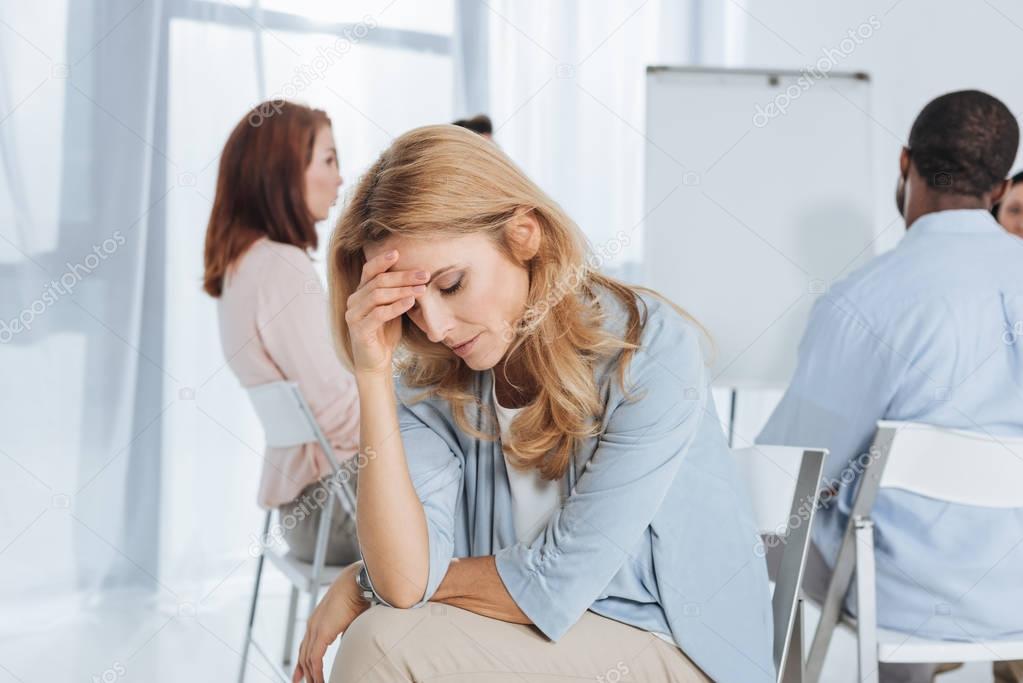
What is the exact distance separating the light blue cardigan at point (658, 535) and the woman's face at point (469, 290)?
0.12 m

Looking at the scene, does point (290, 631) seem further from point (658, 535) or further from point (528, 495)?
point (658, 535)

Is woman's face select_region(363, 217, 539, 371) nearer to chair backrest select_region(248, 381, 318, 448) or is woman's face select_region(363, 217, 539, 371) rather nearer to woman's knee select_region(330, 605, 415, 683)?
woman's knee select_region(330, 605, 415, 683)

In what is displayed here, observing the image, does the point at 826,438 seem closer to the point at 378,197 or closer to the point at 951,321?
the point at 951,321

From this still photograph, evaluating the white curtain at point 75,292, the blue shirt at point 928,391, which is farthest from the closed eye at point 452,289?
the white curtain at point 75,292

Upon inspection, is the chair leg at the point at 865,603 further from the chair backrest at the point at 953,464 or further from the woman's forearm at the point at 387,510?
the woman's forearm at the point at 387,510

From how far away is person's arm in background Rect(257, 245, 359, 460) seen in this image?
84.0 inches

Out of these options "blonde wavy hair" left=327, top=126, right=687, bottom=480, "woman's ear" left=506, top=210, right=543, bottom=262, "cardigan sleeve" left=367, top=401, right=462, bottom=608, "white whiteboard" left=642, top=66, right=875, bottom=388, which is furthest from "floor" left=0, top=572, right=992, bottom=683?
"woman's ear" left=506, top=210, right=543, bottom=262

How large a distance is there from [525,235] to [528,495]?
324mm

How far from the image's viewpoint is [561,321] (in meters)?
1.15

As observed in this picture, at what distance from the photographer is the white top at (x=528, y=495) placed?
1.20 metres

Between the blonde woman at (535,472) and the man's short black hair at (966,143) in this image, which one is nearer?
the blonde woman at (535,472)

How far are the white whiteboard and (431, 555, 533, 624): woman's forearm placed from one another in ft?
6.61

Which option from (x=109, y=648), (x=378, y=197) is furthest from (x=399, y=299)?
(x=109, y=648)

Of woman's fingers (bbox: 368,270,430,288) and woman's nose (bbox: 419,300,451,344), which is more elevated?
woman's fingers (bbox: 368,270,430,288)
